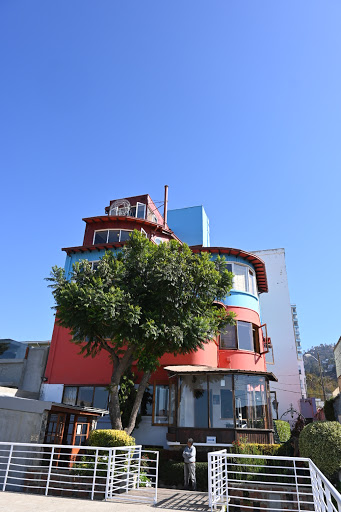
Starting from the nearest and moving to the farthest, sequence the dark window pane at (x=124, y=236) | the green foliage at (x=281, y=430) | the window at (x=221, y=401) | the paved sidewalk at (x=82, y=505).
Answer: the paved sidewalk at (x=82, y=505)
the window at (x=221, y=401)
the green foliage at (x=281, y=430)
the dark window pane at (x=124, y=236)

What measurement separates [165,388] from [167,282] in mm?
6783

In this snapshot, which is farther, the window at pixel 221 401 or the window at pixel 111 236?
the window at pixel 111 236

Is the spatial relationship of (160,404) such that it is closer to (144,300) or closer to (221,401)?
(221,401)

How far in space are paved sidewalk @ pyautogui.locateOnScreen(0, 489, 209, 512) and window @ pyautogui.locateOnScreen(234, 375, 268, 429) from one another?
580cm

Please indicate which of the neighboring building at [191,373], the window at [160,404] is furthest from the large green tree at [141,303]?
the window at [160,404]

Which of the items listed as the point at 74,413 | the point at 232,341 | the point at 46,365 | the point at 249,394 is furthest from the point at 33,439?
the point at 232,341

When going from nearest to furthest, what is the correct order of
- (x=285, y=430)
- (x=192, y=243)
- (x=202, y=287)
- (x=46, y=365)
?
(x=202, y=287)
(x=46, y=365)
(x=285, y=430)
(x=192, y=243)

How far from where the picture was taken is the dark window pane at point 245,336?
22.0 metres

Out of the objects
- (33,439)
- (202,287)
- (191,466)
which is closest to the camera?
(191,466)

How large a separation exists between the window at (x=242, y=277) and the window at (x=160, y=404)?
7811 millimetres

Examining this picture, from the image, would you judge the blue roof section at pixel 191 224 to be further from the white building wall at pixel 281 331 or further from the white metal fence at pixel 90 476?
the white metal fence at pixel 90 476

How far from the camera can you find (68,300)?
14906 mm

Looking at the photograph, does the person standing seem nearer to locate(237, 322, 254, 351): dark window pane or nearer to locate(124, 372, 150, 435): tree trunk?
locate(124, 372, 150, 435): tree trunk

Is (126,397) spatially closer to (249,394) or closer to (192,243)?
(249,394)
